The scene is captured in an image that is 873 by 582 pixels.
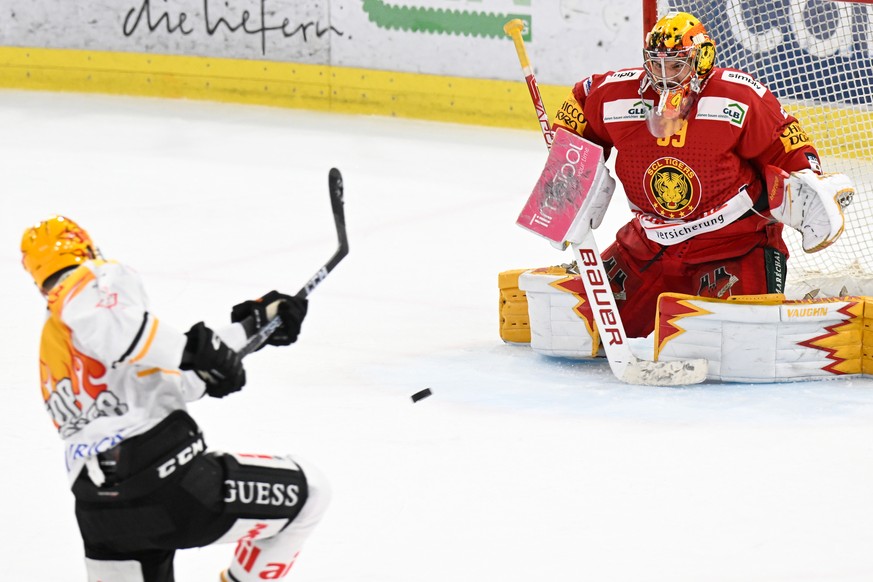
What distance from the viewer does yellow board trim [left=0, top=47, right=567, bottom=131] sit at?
725 centimetres

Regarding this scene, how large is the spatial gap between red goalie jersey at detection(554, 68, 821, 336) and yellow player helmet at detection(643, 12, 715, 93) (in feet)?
0.25

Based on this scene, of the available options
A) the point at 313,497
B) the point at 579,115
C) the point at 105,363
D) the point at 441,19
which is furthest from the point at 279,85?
the point at 105,363

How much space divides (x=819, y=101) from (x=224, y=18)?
360cm

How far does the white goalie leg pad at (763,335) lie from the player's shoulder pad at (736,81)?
54 centimetres

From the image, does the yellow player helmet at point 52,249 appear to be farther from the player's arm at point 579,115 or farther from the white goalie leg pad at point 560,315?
the player's arm at point 579,115

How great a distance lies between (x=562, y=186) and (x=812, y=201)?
25.5 inches

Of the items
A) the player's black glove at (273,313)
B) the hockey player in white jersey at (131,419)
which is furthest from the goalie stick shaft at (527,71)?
the hockey player in white jersey at (131,419)

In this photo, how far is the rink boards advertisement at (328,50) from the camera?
276 inches

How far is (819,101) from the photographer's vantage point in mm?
5090

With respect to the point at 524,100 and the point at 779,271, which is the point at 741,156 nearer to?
the point at 779,271

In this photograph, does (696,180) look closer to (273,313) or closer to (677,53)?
(677,53)

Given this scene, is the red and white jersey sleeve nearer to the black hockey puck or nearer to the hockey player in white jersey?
the hockey player in white jersey

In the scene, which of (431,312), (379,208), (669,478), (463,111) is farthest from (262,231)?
(669,478)

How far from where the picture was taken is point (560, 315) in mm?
4012
